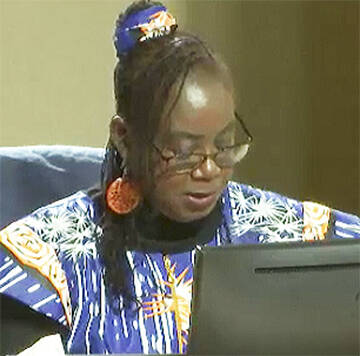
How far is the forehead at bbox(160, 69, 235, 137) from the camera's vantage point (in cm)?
119

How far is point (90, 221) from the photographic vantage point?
4.12 ft

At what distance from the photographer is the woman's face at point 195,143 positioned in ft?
3.88

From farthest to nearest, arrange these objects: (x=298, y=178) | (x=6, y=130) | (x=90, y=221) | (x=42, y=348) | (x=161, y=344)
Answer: (x=298, y=178) < (x=6, y=130) < (x=90, y=221) < (x=161, y=344) < (x=42, y=348)

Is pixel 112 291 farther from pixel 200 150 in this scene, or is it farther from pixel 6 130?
pixel 6 130

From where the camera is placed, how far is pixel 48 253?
1.20 m

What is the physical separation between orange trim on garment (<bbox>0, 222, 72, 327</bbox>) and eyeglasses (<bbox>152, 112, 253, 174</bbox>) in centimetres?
20

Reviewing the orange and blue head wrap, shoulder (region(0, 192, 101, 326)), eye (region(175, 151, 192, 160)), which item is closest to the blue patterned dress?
shoulder (region(0, 192, 101, 326))

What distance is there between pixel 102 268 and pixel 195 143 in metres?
0.21

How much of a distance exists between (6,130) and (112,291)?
0.87 meters

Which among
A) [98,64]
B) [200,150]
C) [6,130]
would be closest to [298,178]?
[98,64]

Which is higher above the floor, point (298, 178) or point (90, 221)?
point (90, 221)

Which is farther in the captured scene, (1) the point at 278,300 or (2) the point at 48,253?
(2) the point at 48,253

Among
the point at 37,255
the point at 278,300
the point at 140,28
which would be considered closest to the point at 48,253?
the point at 37,255

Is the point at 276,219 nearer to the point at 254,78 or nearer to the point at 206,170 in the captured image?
the point at 206,170
